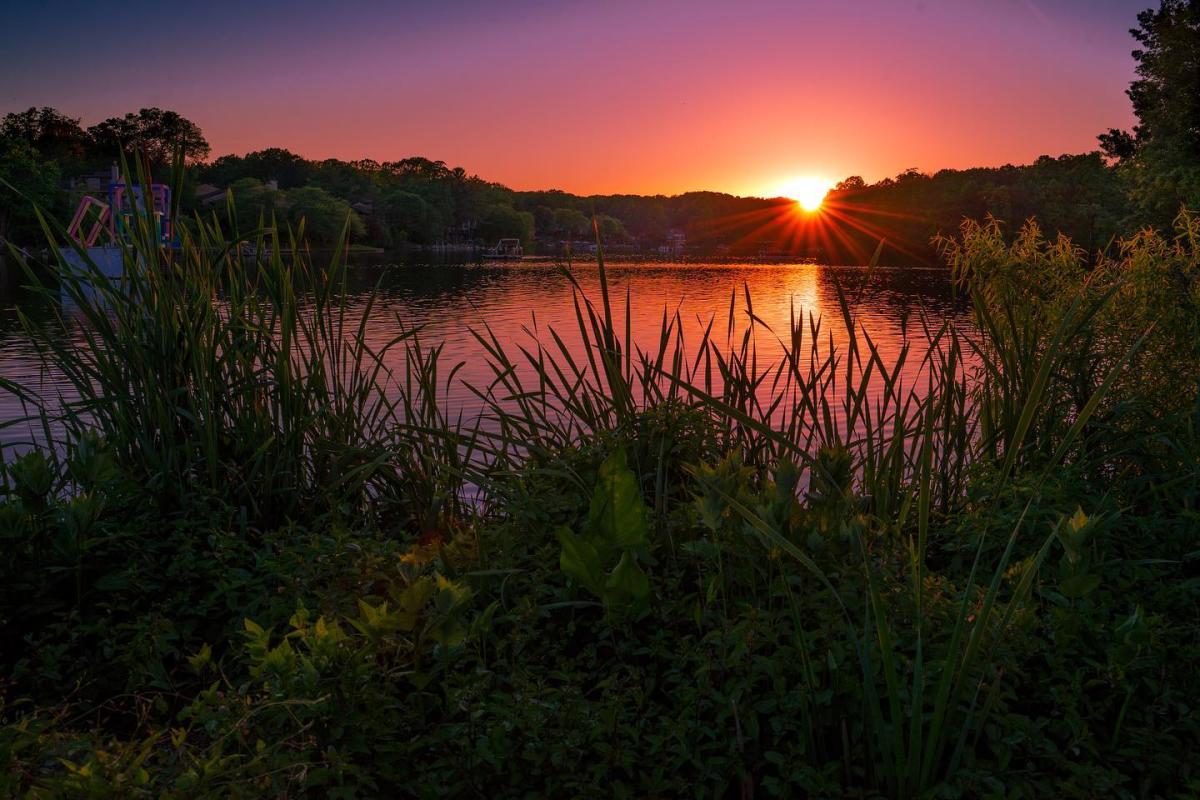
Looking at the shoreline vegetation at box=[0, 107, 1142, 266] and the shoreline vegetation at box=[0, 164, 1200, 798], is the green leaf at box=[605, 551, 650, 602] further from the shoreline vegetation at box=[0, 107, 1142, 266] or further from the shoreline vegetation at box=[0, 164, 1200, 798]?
the shoreline vegetation at box=[0, 107, 1142, 266]

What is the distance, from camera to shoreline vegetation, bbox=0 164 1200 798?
1.66 m

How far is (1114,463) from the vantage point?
373 cm

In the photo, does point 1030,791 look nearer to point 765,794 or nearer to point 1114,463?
point 765,794

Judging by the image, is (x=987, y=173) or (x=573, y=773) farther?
(x=987, y=173)

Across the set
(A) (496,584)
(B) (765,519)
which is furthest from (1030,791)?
(A) (496,584)

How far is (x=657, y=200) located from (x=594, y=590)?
179 metres

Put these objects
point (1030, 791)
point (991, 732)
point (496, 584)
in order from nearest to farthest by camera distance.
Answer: point (1030, 791) < point (991, 732) < point (496, 584)

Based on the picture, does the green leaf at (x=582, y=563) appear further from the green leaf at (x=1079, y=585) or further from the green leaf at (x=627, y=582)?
the green leaf at (x=1079, y=585)

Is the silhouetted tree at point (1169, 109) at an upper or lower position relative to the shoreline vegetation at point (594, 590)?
upper

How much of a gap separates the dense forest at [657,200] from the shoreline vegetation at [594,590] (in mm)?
779

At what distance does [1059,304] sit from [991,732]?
293cm

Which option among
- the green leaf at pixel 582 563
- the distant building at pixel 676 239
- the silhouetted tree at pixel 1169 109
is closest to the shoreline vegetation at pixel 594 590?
the green leaf at pixel 582 563

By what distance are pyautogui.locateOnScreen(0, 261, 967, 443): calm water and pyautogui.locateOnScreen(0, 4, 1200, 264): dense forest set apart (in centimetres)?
351

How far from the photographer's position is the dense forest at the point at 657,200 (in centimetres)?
2823
